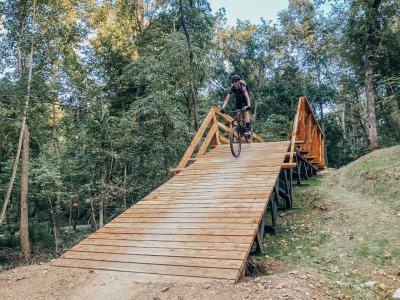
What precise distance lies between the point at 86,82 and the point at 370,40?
13905mm

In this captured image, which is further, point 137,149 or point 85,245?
point 137,149

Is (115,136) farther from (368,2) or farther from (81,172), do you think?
(368,2)

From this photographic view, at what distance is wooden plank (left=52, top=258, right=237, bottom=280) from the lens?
12.8 feet

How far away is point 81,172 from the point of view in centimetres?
1694

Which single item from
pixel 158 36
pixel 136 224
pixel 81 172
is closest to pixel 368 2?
pixel 158 36

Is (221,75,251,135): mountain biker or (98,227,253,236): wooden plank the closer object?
(98,227,253,236): wooden plank

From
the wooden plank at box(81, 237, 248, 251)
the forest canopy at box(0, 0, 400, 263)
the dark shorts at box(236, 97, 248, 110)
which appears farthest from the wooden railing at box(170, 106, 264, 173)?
the forest canopy at box(0, 0, 400, 263)

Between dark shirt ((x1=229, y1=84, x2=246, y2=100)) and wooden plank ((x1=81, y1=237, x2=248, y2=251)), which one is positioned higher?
dark shirt ((x1=229, y1=84, x2=246, y2=100))

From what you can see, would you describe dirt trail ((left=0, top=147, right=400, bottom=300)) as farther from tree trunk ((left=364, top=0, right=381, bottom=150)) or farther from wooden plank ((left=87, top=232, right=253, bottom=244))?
tree trunk ((left=364, top=0, right=381, bottom=150))

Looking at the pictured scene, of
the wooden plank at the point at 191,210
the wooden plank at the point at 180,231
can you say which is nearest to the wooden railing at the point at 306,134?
the wooden plank at the point at 191,210

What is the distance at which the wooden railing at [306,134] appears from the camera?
9.23m

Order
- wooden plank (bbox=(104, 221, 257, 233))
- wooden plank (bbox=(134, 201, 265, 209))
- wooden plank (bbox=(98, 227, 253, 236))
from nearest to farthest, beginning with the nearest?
wooden plank (bbox=(98, 227, 253, 236)) → wooden plank (bbox=(104, 221, 257, 233)) → wooden plank (bbox=(134, 201, 265, 209))

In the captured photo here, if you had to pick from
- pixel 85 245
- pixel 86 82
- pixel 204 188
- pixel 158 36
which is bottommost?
pixel 85 245

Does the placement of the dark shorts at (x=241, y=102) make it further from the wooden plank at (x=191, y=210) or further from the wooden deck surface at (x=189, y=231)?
the wooden plank at (x=191, y=210)
